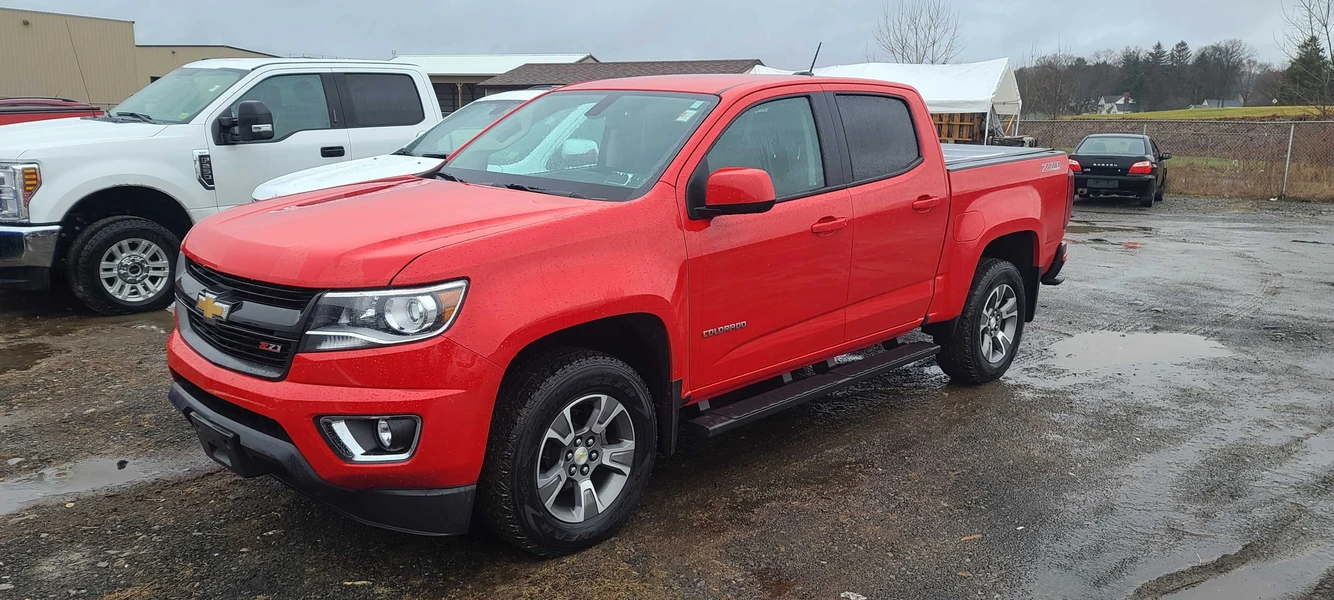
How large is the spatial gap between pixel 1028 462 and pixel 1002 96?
24.3m

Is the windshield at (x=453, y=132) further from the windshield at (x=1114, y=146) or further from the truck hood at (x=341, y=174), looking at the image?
the windshield at (x=1114, y=146)

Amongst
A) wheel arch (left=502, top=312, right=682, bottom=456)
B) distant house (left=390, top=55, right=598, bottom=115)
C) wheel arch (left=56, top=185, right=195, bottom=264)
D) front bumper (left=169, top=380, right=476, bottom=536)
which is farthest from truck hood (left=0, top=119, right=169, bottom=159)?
distant house (left=390, top=55, right=598, bottom=115)

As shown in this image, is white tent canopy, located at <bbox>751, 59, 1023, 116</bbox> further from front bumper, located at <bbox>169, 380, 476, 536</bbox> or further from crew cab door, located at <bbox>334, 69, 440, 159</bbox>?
front bumper, located at <bbox>169, 380, 476, 536</bbox>

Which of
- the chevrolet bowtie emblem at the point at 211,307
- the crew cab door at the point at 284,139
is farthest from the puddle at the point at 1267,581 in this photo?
the crew cab door at the point at 284,139

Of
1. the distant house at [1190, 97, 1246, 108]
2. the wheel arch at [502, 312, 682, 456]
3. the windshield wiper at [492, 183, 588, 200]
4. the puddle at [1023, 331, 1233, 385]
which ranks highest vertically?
the distant house at [1190, 97, 1246, 108]

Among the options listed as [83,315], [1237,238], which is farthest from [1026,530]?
[1237,238]

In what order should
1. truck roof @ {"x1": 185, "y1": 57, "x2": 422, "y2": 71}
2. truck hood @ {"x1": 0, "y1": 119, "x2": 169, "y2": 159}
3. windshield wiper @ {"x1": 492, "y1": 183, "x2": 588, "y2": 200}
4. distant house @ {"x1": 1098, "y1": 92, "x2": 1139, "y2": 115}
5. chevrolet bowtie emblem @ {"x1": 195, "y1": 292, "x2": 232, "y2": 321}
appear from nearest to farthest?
1. chevrolet bowtie emblem @ {"x1": 195, "y1": 292, "x2": 232, "y2": 321}
2. windshield wiper @ {"x1": 492, "y1": 183, "x2": 588, "y2": 200}
3. truck hood @ {"x1": 0, "y1": 119, "x2": 169, "y2": 159}
4. truck roof @ {"x1": 185, "y1": 57, "x2": 422, "y2": 71}
5. distant house @ {"x1": 1098, "y1": 92, "x2": 1139, "y2": 115}

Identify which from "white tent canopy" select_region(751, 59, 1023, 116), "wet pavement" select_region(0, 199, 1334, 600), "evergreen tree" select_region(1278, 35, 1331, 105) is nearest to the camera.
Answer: "wet pavement" select_region(0, 199, 1334, 600)

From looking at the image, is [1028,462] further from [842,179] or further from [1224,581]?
[842,179]

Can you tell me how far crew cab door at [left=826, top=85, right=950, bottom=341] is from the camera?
4629 millimetres

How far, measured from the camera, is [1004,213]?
557 cm

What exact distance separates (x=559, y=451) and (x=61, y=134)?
18.6 feet

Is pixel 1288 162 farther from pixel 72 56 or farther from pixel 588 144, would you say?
pixel 72 56

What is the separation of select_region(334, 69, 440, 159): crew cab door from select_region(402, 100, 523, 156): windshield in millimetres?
431
